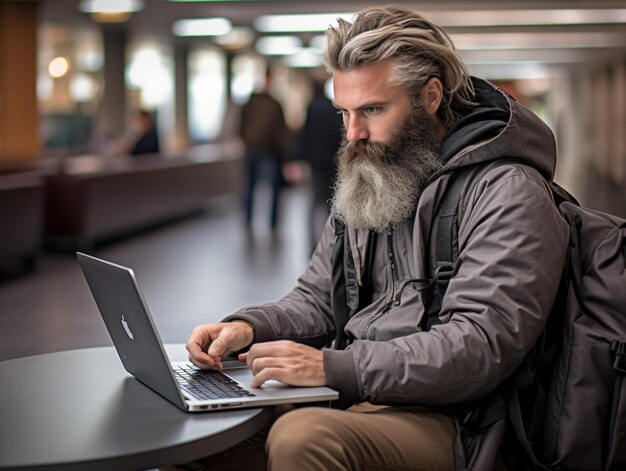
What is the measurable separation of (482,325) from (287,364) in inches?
16.5

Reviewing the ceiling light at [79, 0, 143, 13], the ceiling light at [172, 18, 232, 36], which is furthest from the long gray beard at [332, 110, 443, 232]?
the ceiling light at [172, 18, 232, 36]

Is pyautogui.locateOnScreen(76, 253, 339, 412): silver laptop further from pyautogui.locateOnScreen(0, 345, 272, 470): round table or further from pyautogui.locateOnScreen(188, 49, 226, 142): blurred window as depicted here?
pyautogui.locateOnScreen(188, 49, 226, 142): blurred window

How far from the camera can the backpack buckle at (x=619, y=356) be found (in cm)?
210

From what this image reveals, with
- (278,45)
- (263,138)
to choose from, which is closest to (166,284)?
(263,138)

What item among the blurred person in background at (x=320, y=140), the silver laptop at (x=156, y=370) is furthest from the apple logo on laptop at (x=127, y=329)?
the blurred person in background at (x=320, y=140)

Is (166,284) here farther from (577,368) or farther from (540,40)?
(540,40)

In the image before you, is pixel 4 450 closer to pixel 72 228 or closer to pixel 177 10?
pixel 72 228

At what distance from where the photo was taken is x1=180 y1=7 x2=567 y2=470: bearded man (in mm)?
2037

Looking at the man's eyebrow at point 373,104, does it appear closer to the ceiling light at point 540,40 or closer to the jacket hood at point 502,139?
the jacket hood at point 502,139

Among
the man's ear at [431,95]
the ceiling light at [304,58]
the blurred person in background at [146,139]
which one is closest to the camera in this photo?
the man's ear at [431,95]

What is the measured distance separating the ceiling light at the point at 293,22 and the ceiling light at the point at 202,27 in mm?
715

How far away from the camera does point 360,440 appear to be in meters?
1.97

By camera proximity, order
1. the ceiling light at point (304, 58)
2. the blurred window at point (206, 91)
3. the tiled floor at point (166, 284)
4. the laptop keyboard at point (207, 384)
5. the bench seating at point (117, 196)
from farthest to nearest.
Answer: the blurred window at point (206, 91) → the ceiling light at point (304, 58) → the bench seating at point (117, 196) → the tiled floor at point (166, 284) → the laptop keyboard at point (207, 384)

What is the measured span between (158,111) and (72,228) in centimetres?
1609
